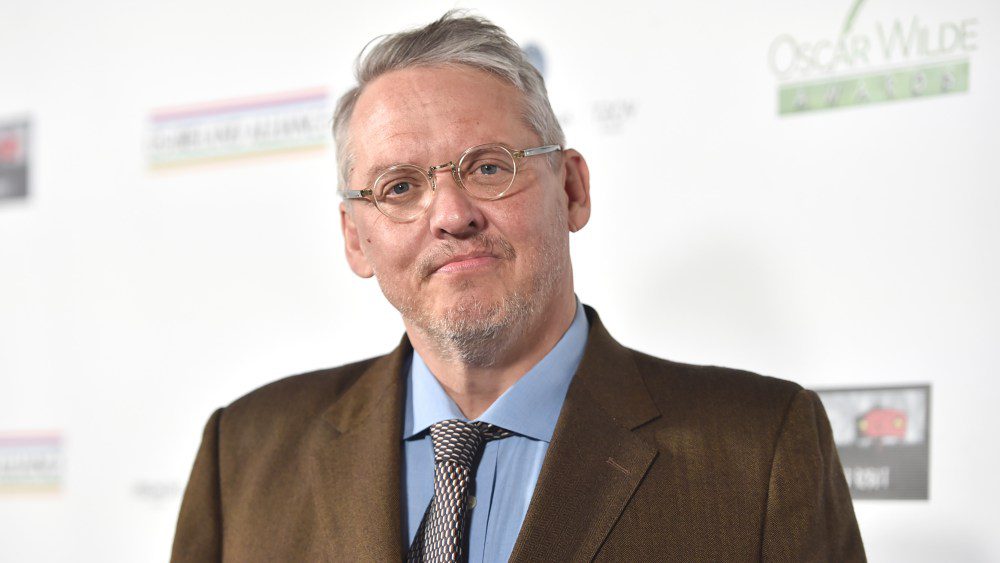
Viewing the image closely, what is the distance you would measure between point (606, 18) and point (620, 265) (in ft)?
1.96

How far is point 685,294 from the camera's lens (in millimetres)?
2508

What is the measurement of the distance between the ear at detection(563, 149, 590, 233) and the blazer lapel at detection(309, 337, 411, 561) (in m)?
0.41

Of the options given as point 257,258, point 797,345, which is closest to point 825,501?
point 797,345

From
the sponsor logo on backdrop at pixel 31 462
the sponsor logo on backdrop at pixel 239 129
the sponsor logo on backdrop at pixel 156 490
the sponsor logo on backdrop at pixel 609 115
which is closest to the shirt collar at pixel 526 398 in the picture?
the sponsor logo on backdrop at pixel 609 115

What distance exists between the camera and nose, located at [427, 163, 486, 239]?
1858 millimetres

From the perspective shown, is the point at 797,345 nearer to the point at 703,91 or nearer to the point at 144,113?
the point at 703,91

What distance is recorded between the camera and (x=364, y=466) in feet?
6.39

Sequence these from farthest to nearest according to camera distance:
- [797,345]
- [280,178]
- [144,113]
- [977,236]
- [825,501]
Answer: [144,113] < [280,178] < [797,345] < [977,236] < [825,501]

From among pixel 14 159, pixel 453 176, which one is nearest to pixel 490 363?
pixel 453 176

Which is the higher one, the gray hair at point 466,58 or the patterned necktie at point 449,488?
the gray hair at point 466,58

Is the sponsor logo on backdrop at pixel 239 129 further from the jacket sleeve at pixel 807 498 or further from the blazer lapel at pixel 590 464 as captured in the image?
the jacket sleeve at pixel 807 498

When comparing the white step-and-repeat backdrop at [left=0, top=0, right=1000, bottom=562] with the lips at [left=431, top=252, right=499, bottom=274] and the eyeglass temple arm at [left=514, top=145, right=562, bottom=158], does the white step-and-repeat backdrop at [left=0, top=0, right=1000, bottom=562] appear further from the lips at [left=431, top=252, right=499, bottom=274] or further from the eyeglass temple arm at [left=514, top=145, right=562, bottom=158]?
the lips at [left=431, top=252, right=499, bottom=274]

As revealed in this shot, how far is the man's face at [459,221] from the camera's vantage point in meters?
1.88

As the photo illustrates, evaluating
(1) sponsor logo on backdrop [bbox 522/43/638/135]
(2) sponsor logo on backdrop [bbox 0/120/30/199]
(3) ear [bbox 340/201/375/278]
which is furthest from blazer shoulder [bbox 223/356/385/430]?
(2) sponsor logo on backdrop [bbox 0/120/30/199]
